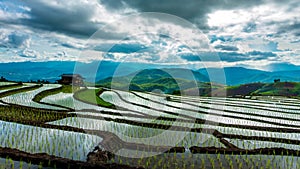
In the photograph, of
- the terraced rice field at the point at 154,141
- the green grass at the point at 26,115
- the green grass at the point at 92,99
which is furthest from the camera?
the green grass at the point at 92,99

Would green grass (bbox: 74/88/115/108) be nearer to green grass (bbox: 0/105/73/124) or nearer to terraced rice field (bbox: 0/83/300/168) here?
green grass (bbox: 0/105/73/124)

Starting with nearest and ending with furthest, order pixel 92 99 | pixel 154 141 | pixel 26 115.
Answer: pixel 154 141
pixel 26 115
pixel 92 99

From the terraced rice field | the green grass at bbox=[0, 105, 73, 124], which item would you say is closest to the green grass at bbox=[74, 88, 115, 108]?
the green grass at bbox=[0, 105, 73, 124]

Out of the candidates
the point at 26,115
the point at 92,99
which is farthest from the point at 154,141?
the point at 92,99

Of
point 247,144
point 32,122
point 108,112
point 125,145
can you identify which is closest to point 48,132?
point 32,122

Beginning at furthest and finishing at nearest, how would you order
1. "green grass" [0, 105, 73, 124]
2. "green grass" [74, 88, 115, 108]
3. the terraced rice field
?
"green grass" [74, 88, 115, 108], "green grass" [0, 105, 73, 124], the terraced rice field

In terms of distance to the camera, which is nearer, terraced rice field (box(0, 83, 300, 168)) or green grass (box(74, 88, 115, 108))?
terraced rice field (box(0, 83, 300, 168))

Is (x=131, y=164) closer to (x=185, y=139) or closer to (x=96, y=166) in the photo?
(x=96, y=166)

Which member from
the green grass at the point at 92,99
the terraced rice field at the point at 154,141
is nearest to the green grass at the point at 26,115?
the terraced rice field at the point at 154,141

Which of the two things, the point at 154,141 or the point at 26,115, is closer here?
the point at 154,141

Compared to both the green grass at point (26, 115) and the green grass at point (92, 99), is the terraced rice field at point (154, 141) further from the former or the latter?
the green grass at point (92, 99)

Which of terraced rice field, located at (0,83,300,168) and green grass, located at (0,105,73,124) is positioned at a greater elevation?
green grass, located at (0,105,73,124)

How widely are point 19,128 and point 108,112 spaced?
493cm

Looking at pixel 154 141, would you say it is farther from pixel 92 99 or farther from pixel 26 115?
pixel 92 99
